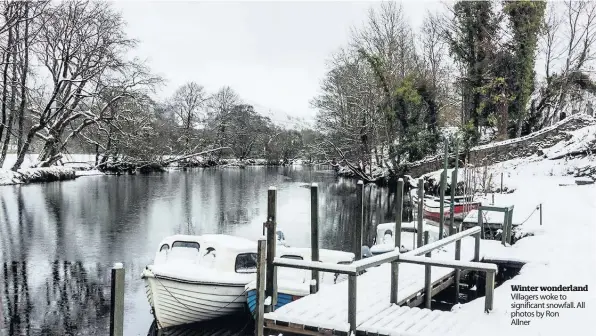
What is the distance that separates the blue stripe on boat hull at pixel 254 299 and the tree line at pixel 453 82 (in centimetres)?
2736

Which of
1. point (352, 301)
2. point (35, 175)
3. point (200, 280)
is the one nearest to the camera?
point (352, 301)

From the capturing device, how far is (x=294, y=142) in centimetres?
9594

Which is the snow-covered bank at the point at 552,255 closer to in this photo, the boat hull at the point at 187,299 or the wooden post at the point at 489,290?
the wooden post at the point at 489,290

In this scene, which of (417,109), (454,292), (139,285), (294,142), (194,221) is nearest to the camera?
(454,292)

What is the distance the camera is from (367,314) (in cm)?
662

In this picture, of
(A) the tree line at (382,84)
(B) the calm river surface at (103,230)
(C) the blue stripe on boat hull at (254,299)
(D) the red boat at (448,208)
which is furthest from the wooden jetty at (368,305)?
(A) the tree line at (382,84)

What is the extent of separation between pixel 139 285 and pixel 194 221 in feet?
28.9

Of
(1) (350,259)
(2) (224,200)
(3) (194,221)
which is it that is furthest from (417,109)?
(1) (350,259)

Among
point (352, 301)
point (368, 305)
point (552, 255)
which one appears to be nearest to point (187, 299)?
point (368, 305)

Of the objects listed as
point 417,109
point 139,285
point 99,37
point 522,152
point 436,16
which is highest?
point 436,16

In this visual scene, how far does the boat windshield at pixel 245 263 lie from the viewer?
1088 centimetres

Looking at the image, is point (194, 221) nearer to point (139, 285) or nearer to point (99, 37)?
point (139, 285)

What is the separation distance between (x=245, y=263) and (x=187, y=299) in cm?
148

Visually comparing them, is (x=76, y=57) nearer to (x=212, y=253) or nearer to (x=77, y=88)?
(x=77, y=88)
